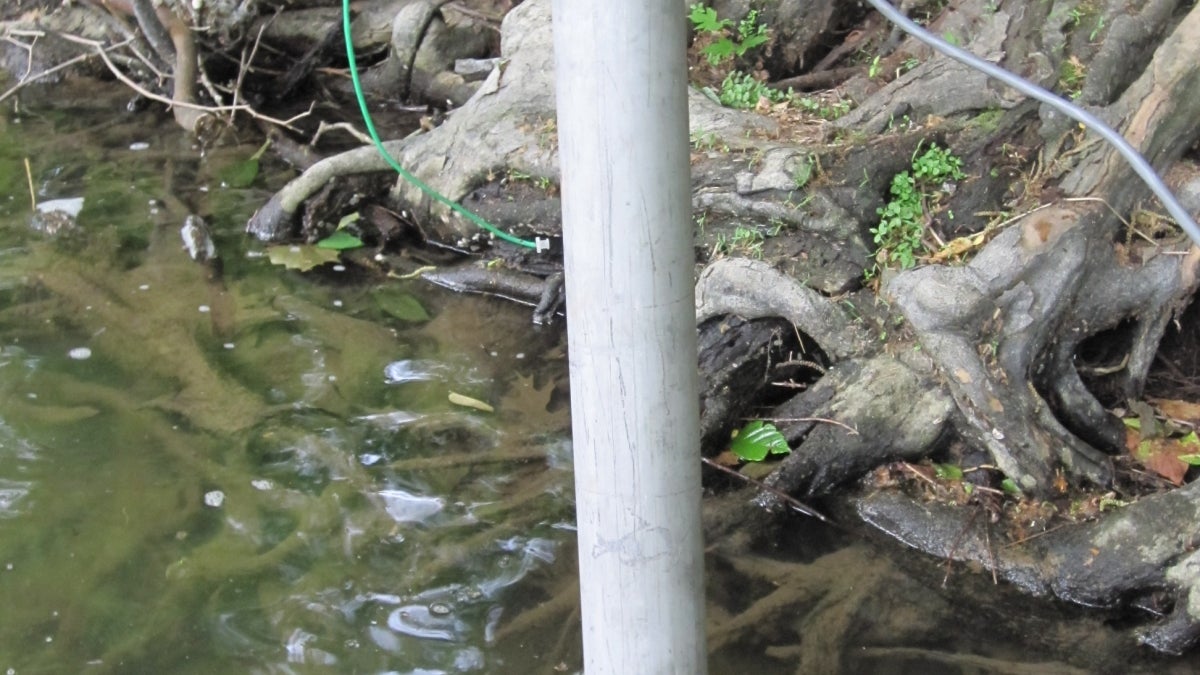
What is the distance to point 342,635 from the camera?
400 cm

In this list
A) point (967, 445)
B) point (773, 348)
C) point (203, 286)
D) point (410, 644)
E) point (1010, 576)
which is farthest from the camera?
point (203, 286)

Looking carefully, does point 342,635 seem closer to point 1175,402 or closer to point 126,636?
point 126,636

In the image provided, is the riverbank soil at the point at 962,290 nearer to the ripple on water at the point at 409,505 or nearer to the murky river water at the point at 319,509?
the murky river water at the point at 319,509

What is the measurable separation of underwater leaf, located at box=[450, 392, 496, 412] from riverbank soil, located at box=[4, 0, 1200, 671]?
2.91 ft

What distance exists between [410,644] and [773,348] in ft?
6.61

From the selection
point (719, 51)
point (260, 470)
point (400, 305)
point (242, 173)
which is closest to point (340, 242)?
point (400, 305)

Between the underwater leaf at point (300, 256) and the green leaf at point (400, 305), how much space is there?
50 cm

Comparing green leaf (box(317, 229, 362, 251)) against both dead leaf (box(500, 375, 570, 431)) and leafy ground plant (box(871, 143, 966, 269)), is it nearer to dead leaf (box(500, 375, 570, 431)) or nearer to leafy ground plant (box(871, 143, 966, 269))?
dead leaf (box(500, 375, 570, 431))

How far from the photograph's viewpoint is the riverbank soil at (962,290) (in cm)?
437

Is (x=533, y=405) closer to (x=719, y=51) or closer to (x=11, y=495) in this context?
(x=11, y=495)

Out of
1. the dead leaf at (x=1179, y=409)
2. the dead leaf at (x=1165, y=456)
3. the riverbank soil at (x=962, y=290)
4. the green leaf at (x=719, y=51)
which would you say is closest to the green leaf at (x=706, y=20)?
the green leaf at (x=719, y=51)

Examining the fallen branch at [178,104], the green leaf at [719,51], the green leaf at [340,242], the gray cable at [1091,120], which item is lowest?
the green leaf at [340,242]

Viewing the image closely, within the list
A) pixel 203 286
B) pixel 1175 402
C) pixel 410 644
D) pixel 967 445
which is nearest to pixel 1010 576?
pixel 967 445

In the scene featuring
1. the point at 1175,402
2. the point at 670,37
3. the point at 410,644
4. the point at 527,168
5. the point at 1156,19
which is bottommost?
the point at 410,644
